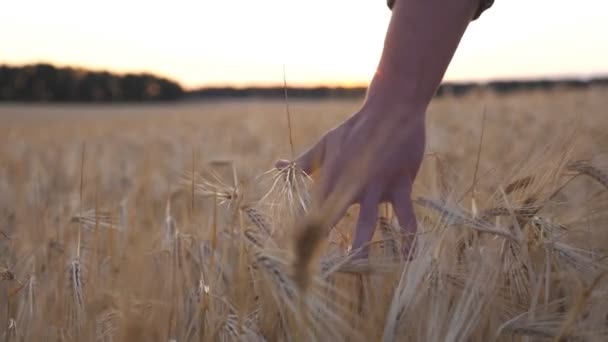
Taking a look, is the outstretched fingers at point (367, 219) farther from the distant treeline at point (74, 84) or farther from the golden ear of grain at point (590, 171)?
the distant treeline at point (74, 84)

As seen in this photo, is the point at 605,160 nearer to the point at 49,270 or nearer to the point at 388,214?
the point at 388,214

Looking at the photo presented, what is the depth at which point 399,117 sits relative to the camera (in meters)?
0.80

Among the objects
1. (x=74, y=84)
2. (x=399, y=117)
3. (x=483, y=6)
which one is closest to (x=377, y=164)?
(x=399, y=117)

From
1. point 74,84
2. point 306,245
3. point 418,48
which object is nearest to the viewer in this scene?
point 306,245

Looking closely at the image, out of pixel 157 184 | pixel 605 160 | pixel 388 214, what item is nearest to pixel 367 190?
pixel 388 214

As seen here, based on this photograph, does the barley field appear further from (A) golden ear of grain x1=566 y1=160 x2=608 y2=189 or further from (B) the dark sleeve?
(B) the dark sleeve

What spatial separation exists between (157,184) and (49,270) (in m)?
1.26

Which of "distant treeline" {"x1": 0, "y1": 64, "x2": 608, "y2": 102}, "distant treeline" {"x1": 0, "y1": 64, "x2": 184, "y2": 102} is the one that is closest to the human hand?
"distant treeline" {"x1": 0, "y1": 64, "x2": 184, "y2": 102}

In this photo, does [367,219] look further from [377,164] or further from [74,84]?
[74,84]

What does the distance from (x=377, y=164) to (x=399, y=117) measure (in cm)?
7

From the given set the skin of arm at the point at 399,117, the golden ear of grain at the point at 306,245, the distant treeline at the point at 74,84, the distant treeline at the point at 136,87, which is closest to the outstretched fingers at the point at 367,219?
the skin of arm at the point at 399,117

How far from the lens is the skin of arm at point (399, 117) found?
0.78 m

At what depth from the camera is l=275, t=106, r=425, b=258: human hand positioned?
78cm

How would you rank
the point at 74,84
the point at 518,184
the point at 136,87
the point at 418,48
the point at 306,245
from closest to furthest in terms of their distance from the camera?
the point at 306,245, the point at 418,48, the point at 518,184, the point at 74,84, the point at 136,87
